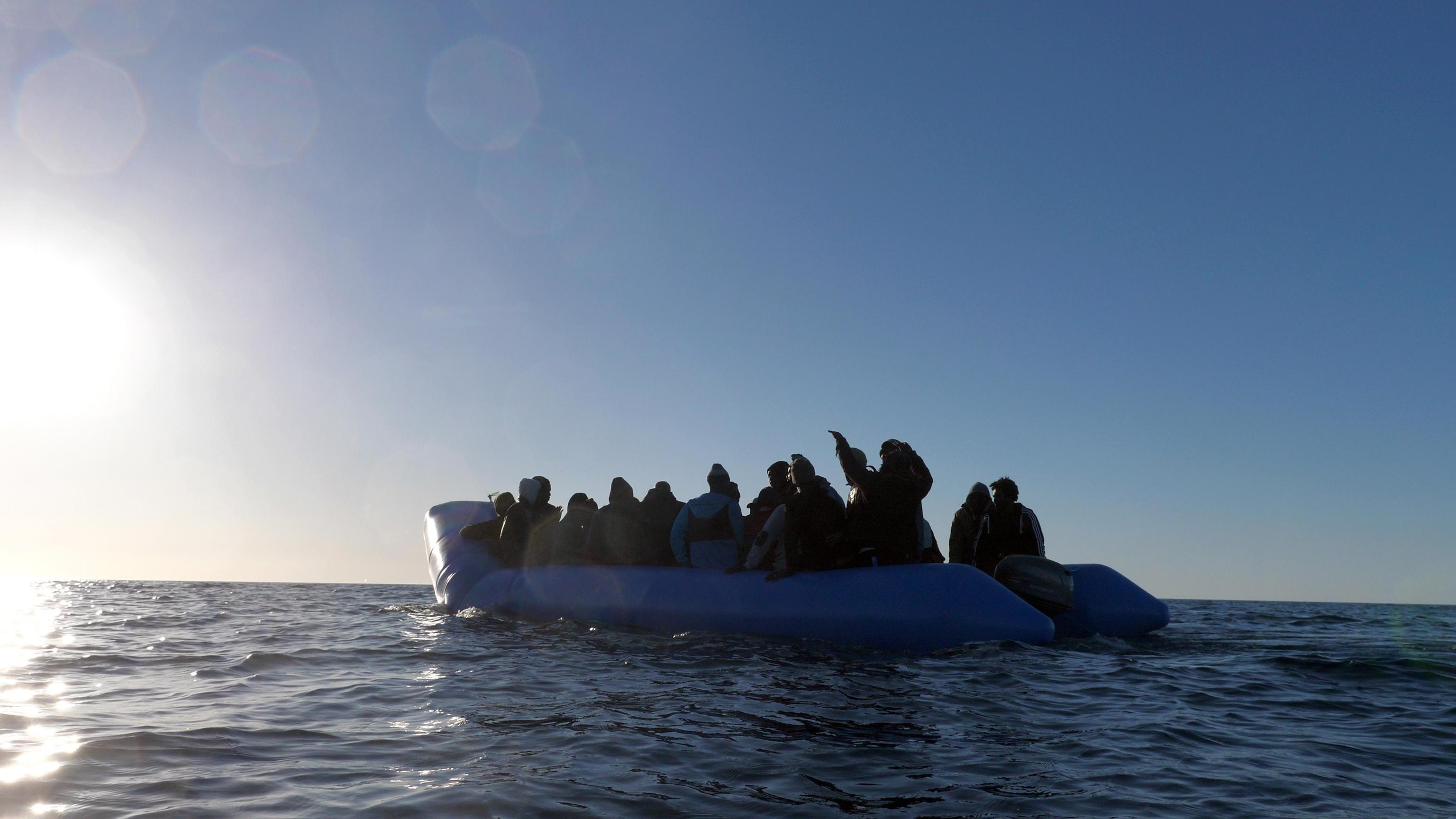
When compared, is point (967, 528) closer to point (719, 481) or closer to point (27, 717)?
point (719, 481)

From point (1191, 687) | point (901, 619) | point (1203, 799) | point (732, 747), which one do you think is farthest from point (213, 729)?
point (1191, 687)

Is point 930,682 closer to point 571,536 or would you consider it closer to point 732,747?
point 732,747

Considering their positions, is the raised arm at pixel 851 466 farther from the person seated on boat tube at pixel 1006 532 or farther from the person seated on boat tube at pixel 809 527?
the person seated on boat tube at pixel 1006 532

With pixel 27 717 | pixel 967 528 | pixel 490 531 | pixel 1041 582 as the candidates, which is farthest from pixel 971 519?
pixel 27 717

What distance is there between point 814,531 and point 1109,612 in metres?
3.01

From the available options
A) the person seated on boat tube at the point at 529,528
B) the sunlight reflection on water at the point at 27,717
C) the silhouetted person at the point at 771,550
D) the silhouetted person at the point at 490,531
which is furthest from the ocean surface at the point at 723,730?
the silhouetted person at the point at 490,531

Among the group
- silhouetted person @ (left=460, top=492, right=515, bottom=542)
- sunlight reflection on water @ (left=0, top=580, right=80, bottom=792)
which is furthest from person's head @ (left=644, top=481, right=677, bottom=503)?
sunlight reflection on water @ (left=0, top=580, right=80, bottom=792)

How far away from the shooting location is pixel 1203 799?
3123mm

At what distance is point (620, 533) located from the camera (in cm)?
965

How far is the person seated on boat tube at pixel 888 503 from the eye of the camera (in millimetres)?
7457

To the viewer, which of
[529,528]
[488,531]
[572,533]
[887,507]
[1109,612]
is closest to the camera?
[887,507]

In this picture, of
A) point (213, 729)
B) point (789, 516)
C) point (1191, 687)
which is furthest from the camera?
point (789, 516)

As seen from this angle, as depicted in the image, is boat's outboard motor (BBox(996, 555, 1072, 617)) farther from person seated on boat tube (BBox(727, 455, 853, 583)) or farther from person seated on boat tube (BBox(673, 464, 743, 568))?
person seated on boat tube (BBox(673, 464, 743, 568))

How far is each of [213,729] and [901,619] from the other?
487 centimetres
